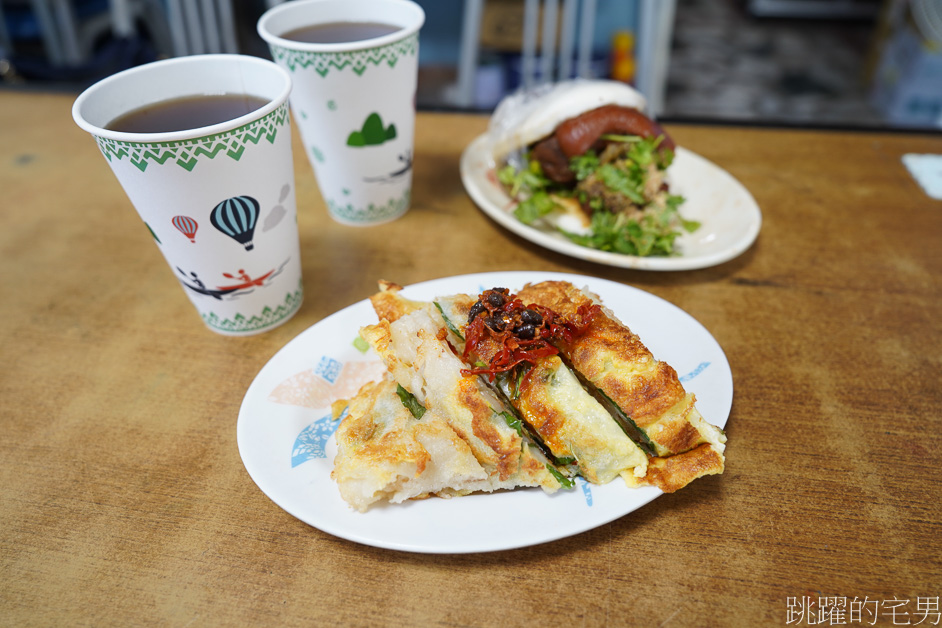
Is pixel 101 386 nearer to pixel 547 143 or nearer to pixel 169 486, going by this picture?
pixel 169 486

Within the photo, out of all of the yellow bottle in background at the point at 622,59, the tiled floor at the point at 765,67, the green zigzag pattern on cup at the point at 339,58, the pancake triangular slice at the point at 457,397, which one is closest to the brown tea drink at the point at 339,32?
the green zigzag pattern on cup at the point at 339,58

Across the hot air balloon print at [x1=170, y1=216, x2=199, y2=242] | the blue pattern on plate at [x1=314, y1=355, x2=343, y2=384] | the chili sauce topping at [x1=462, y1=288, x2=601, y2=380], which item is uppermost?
the hot air balloon print at [x1=170, y1=216, x2=199, y2=242]

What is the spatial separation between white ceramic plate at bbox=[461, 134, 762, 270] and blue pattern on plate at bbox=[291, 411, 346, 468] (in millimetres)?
880

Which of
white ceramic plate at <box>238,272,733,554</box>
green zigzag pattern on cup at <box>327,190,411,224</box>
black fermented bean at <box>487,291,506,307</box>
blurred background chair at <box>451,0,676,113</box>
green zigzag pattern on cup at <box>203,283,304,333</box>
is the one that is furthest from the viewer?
blurred background chair at <box>451,0,676,113</box>

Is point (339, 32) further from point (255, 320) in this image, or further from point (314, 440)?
point (314, 440)

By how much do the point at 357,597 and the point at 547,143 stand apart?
1689 millimetres

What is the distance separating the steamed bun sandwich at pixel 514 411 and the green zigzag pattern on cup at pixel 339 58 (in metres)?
0.79

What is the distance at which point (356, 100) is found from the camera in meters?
1.75

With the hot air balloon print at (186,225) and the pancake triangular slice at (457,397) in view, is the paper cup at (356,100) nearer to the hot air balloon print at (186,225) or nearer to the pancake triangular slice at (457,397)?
the hot air balloon print at (186,225)

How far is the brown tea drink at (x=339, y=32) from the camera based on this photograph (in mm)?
1854

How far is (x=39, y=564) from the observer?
3.83ft

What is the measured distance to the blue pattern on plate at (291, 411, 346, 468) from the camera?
123 centimetres

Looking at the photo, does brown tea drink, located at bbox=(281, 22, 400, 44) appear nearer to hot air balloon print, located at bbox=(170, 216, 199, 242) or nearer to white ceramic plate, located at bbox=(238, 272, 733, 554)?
hot air balloon print, located at bbox=(170, 216, 199, 242)

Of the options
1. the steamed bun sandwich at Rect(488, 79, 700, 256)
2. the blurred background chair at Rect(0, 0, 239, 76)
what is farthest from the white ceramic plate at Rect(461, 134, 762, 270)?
the blurred background chair at Rect(0, 0, 239, 76)
